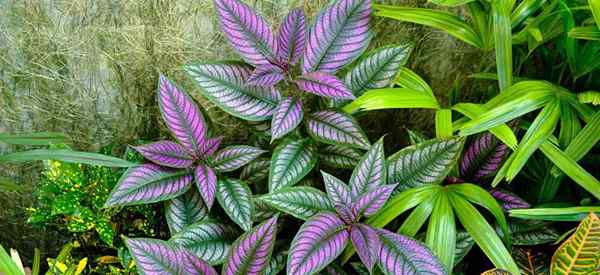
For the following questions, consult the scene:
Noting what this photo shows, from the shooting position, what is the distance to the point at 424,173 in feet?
4.27

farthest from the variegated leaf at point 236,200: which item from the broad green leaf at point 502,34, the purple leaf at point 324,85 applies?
the broad green leaf at point 502,34

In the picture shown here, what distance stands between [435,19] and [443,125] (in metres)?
0.23

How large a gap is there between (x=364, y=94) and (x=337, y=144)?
0.12 meters

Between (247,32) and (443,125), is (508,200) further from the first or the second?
(247,32)

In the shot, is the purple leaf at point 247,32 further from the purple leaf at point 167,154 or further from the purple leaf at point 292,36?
the purple leaf at point 167,154

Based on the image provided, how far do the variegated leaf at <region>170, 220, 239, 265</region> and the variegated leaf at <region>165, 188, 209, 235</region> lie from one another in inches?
1.8

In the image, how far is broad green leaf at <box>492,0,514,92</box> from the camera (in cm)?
130

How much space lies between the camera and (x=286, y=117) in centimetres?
128

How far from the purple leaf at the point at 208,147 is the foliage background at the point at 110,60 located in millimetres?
167

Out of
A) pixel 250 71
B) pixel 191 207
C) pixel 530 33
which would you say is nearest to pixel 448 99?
pixel 530 33

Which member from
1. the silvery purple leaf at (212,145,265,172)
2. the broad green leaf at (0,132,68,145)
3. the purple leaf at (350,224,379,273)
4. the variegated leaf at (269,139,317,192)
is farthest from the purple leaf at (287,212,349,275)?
the broad green leaf at (0,132,68,145)

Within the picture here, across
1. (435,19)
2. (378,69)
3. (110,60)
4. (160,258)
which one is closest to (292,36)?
(378,69)

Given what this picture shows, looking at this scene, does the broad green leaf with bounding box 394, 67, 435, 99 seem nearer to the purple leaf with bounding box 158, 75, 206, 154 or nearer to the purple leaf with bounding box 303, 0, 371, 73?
the purple leaf with bounding box 303, 0, 371, 73

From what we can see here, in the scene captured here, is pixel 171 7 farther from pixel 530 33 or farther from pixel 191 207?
pixel 530 33
